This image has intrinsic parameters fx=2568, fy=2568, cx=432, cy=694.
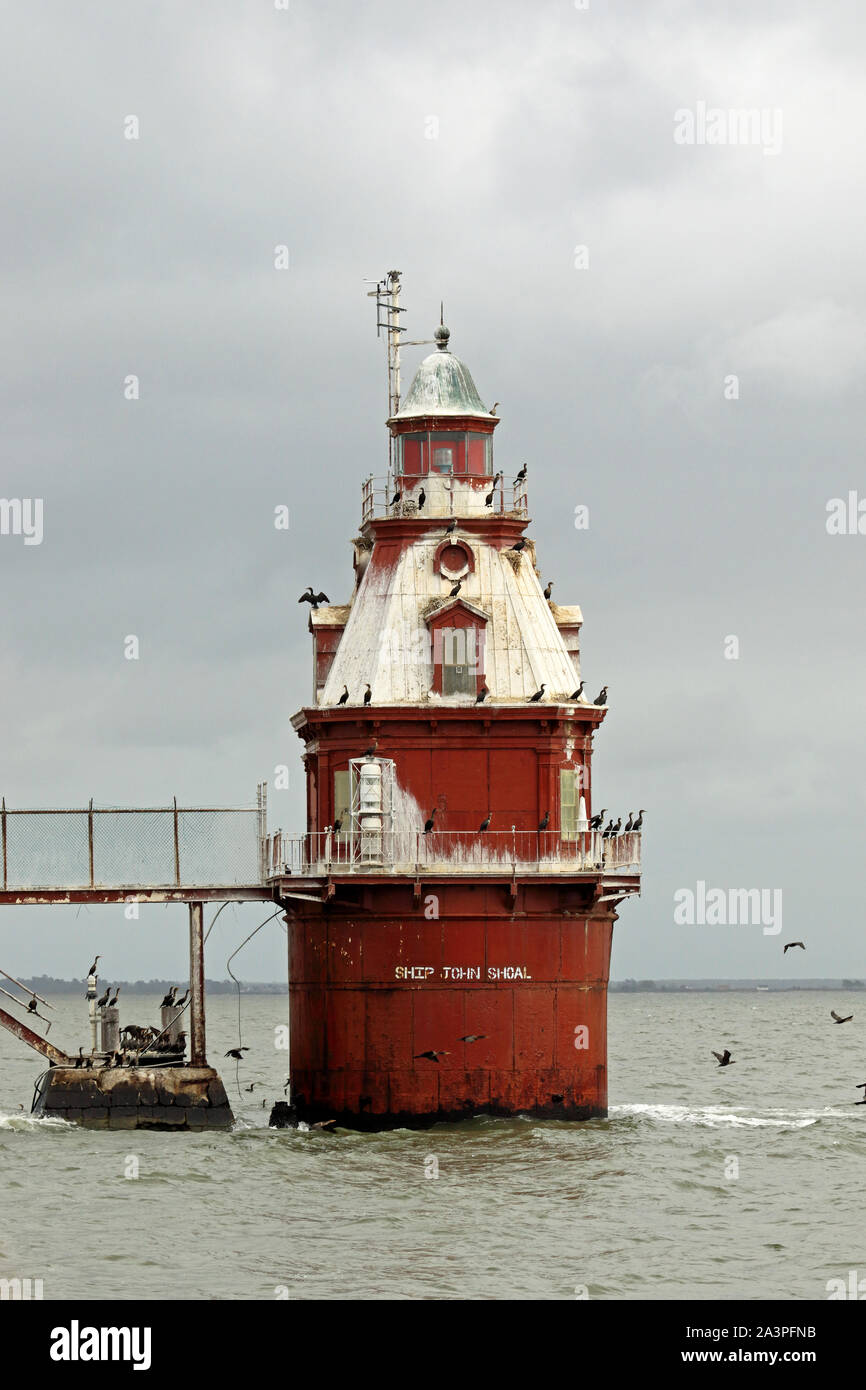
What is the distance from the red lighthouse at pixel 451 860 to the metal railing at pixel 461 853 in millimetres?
46

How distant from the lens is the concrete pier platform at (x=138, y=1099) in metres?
53.4

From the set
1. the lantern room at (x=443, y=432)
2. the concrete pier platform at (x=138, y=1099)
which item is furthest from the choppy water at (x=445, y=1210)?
the lantern room at (x=443, y=432)

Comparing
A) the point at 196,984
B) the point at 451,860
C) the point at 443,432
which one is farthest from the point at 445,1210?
the point at 443,432

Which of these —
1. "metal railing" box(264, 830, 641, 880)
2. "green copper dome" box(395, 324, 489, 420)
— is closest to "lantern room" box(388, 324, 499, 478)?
"green copper dome" box(395, 324, 489, 420)

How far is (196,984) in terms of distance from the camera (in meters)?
54.9

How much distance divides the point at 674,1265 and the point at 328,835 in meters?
16.1

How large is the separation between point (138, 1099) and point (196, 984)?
115 inches

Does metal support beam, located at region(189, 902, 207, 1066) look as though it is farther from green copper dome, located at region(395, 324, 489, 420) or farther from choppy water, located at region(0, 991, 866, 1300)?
green copper dome, located at region(395, 324, 489, 420)

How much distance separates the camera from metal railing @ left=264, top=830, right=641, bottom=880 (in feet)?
172

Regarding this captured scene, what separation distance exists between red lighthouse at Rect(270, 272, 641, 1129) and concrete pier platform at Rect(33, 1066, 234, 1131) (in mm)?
2285

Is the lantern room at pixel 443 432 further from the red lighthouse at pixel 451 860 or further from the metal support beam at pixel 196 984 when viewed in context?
the metal support beam at pixel 196 984

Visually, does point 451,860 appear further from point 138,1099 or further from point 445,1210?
point 445,1210
